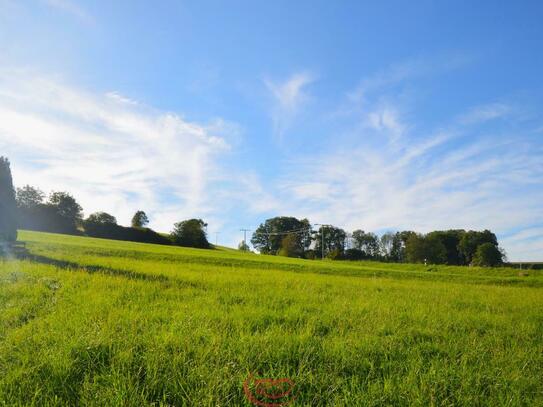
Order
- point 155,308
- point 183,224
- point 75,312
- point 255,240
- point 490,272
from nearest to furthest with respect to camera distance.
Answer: point 75,312, point 155,308, point 490,272, point 183,224, point 255,240

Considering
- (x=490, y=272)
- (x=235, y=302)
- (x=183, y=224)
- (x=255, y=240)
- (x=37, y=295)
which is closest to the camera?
(x=37, y=295)

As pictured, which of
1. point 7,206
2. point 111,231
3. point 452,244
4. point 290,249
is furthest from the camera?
point 452,244

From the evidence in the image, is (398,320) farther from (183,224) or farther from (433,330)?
(183,224)

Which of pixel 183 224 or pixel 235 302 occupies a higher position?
pixel 183 224

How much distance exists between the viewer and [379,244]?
496 feet

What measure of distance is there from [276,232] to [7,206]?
13289 cm

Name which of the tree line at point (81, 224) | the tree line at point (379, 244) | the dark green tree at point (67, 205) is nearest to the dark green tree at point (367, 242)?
the tree line at point (379, 244)

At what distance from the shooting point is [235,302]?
786 centimetres

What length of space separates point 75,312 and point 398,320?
6.32 metres

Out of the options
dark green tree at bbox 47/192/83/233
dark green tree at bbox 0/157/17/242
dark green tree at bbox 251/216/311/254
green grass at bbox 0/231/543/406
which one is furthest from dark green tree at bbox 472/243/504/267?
dark green tree at bbox 47/192/83/233

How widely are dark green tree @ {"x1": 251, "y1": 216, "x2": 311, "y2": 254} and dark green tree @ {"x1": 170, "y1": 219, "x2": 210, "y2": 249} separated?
187 ft

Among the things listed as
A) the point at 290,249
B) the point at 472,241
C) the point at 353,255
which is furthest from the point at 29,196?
the point at 472,241

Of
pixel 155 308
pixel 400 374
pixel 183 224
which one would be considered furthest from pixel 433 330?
pixel 183 224

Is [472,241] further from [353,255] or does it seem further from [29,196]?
[29,196]
